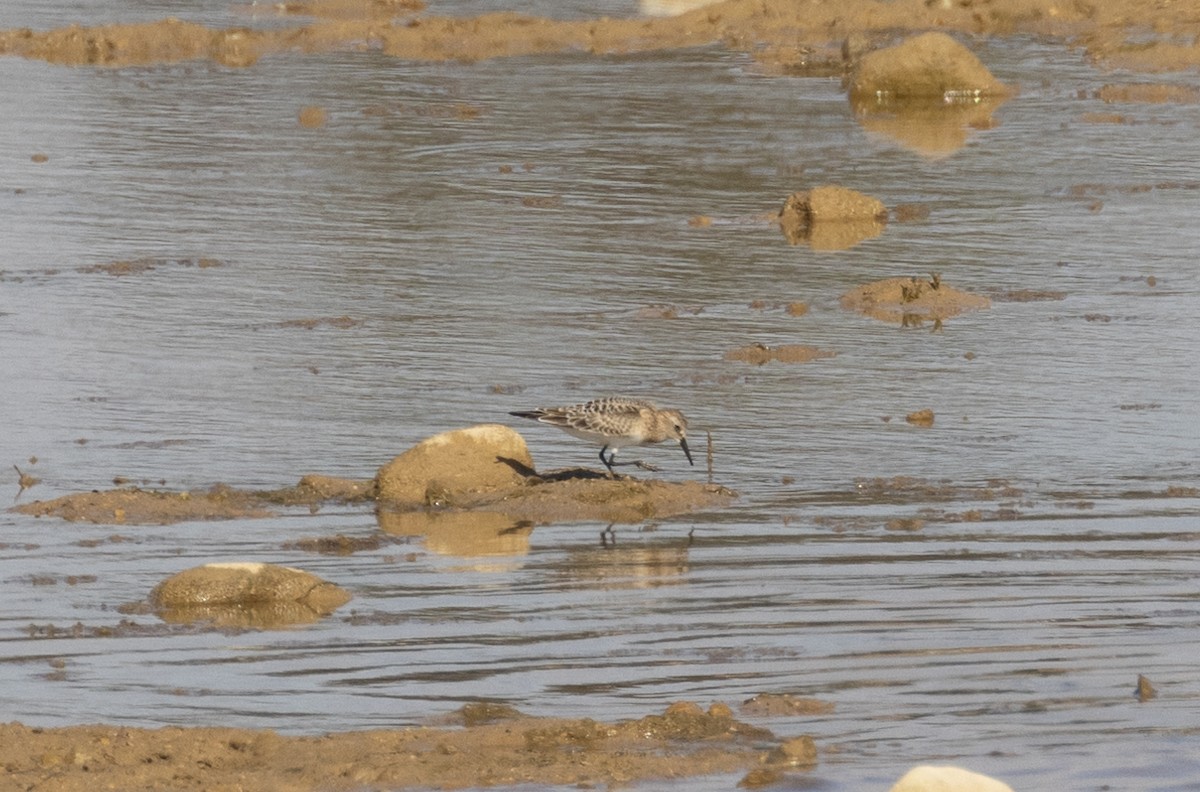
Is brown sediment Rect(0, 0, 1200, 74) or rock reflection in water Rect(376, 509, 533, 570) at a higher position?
brown sediment Rect(0, 0, 1200, 74)

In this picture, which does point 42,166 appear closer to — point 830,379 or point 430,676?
point 830,379

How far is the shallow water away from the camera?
9.87 meters

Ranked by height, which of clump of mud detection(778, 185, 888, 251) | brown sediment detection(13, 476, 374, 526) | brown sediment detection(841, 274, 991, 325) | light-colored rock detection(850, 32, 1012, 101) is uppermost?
light-colored rock detection(850, 32, 1012, 101)

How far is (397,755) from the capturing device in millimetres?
8680

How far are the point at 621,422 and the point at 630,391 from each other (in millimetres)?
2641

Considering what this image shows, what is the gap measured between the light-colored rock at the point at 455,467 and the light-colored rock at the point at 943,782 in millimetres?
6264

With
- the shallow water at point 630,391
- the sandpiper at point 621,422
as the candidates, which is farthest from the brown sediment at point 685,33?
the sandpiper at point 621,422

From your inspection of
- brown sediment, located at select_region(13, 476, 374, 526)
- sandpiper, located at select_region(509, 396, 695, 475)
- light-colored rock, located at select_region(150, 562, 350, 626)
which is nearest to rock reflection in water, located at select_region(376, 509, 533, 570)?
brown sediment, located at select_region(13, 476, 374, 526)

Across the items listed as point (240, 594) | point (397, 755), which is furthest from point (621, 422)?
point (397, 755)

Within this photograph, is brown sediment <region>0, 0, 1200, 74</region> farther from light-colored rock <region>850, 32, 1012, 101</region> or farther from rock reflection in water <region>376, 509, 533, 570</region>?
rock reflection in water <region>376, 509, 533, 570</region>

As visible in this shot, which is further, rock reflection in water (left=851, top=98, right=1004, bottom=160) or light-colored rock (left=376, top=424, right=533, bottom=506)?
rock reflection in water (left=851, top=98, right=1004, bottom=160)

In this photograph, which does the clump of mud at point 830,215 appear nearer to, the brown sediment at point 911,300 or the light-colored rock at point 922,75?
the brown sediment at point 911,300

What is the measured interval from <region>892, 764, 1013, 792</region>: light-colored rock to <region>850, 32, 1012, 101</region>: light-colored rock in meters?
21.9

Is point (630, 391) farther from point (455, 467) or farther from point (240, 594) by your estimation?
point (240, 594)
